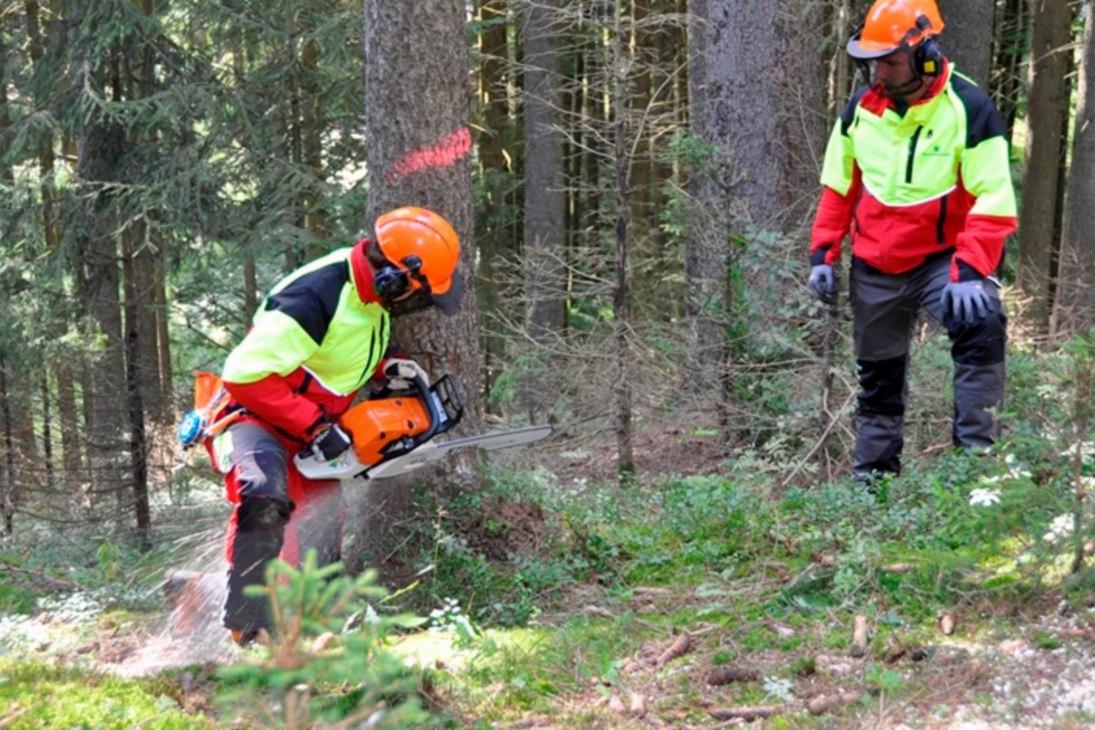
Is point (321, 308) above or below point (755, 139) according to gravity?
below

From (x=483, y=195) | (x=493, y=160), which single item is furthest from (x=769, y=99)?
(x=493, y=160)

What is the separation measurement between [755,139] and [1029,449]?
4.91 meters

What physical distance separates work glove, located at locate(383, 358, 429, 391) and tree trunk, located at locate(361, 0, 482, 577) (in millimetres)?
136

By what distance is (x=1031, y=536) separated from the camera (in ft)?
11.7

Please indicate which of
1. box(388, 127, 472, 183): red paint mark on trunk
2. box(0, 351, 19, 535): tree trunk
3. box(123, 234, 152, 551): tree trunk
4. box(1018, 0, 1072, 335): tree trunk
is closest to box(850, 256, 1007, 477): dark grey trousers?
box(388, 127, 472, 183): red paint mark on trunk

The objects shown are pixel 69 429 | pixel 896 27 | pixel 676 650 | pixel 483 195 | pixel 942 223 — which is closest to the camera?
pixel 676 650

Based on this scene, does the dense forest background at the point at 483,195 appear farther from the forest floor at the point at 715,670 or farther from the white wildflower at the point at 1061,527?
the white wildflower at the point at 1061,527

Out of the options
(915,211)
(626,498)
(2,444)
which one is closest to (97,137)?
(2,444)

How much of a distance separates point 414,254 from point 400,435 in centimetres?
90

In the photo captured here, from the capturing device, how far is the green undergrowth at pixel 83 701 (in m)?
3.07

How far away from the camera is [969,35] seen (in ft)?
34.4

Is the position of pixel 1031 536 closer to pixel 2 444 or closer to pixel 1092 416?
pixel 1092 416

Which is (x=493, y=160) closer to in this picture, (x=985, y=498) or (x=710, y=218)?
(x=710, y=218)

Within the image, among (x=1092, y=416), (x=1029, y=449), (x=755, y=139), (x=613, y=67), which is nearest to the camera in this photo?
(x=1092, y=416)
